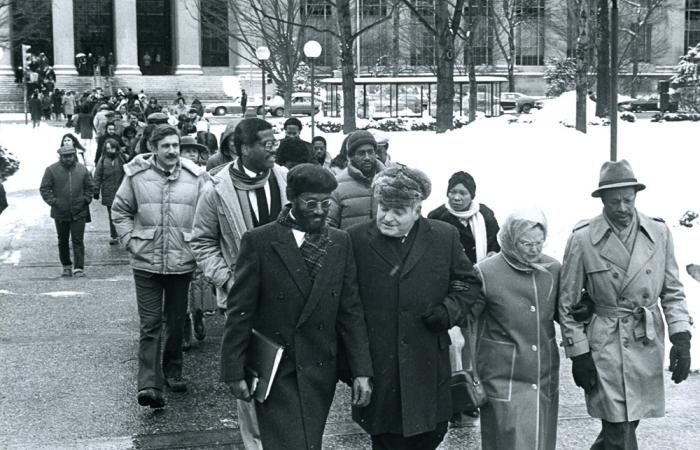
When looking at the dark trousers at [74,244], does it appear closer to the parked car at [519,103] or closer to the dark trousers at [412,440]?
the dark trousers at [412,440]

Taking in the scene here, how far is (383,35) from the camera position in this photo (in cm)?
6462

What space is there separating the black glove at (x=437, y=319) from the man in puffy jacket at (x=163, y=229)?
3106mm

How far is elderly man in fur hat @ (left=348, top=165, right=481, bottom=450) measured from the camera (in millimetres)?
5203

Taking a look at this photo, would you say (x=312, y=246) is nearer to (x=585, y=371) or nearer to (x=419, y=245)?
(x=419, y=245)

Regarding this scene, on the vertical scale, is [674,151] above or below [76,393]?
above

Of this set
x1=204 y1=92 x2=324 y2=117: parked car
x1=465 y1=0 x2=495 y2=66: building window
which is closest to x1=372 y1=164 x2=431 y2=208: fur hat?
x1=465 y1=0 x2=495 y2=66: building window

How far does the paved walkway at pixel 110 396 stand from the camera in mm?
7059

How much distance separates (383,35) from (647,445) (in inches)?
2324

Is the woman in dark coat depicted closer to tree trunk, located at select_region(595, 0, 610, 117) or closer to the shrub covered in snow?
tree trunk, located at select_region(595, 0, 610, 117)

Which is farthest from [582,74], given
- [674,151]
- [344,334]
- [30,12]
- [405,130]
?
[30,12]

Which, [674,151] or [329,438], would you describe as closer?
[329,438]

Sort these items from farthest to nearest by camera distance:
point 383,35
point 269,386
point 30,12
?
point 383,35 → point 30,12 → point 269,386

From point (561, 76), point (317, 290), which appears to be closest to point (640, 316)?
point (317, 290)

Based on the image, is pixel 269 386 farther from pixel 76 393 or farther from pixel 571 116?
pixel 571 116
